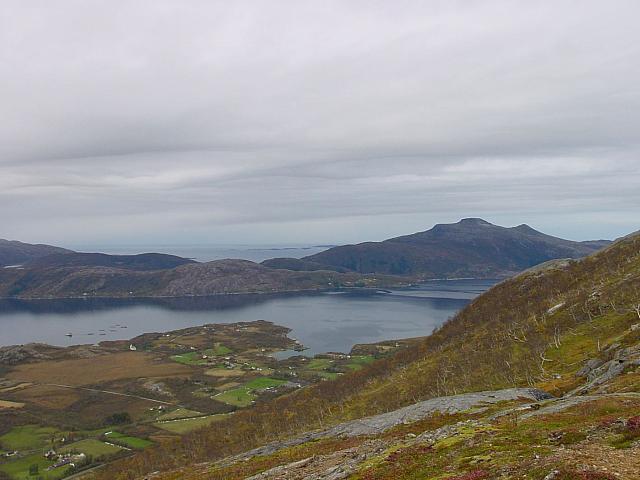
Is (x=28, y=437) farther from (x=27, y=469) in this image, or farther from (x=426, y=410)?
(x=426, y=410)

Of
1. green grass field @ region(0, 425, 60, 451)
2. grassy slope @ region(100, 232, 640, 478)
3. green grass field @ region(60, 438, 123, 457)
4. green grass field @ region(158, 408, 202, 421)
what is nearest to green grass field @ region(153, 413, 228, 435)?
green grass field @ region(158, 408, 202, 421)

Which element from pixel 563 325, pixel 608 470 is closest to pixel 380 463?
pixel 608 470

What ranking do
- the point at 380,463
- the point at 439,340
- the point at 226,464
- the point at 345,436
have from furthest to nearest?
the point at 439,340 < the point at 226,464 < the point at 345,436 < the point at 380,463

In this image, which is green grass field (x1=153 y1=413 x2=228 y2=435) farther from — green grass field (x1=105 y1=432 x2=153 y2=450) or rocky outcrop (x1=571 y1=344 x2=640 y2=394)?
rocky outcrop (x1=571 y1=344 x2=640 y2=394)

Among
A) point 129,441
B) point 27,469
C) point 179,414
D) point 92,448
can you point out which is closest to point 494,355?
point 129,441

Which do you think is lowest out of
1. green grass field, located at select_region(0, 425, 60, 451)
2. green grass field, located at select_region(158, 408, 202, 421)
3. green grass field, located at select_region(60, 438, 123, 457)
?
green grass field, located at select_region(0, 425, 60, 451)

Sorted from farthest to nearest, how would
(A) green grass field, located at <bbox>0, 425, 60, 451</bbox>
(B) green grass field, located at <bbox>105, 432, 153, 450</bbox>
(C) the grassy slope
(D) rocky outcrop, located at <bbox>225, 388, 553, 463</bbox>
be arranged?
(A) green grass field, located at <bbox>0, 425, 60, 451</bbox>
(B) green grass field, located at <bbox>105, 432, 153, 450</bbox>
(C) the grassy slope
(D) rocky outcrop, located at <bbox>225, 388, 553, 463</bbox>

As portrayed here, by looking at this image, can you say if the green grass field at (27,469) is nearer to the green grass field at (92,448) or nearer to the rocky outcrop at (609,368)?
the green grass field at (92,448)

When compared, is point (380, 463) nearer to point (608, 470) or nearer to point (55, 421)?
point (608, 470)
